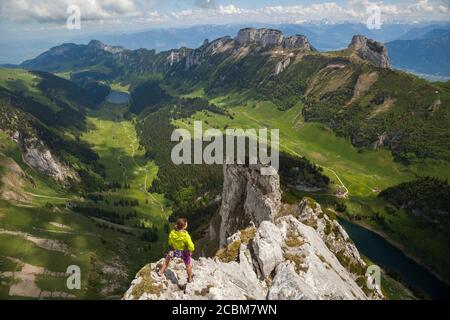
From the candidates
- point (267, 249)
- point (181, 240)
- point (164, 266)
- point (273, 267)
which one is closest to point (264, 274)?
point (273, 267)

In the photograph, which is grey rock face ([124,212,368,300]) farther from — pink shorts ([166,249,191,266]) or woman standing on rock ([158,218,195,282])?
pink shorts ([166,249,191,266])

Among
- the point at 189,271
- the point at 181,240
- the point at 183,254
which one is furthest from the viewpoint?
the point at 183,254

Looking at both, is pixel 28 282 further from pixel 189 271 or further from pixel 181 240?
pixel 181 240

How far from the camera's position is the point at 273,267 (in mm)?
53156

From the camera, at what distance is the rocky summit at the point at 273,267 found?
4066 centimetres

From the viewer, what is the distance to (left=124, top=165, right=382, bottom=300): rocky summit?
1601 inches

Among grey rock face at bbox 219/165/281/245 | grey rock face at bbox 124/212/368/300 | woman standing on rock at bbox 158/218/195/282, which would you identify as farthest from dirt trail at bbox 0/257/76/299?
woman standing on rock at bbox 158/218/195/282

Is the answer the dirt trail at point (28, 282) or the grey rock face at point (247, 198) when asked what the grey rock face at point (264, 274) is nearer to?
the grey rock face at point (247, 198)

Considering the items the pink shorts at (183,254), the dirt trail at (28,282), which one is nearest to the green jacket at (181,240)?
the pink shorts at (183,254)

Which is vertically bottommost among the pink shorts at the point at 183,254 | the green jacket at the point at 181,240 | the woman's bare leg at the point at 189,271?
the woman's bare leg at the point at 189,271

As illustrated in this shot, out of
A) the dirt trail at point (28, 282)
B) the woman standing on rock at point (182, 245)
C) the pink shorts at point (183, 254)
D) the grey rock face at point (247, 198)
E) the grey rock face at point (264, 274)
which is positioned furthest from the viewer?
the dirt trail at point (28, 282)

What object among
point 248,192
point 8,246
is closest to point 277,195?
point 248,192
